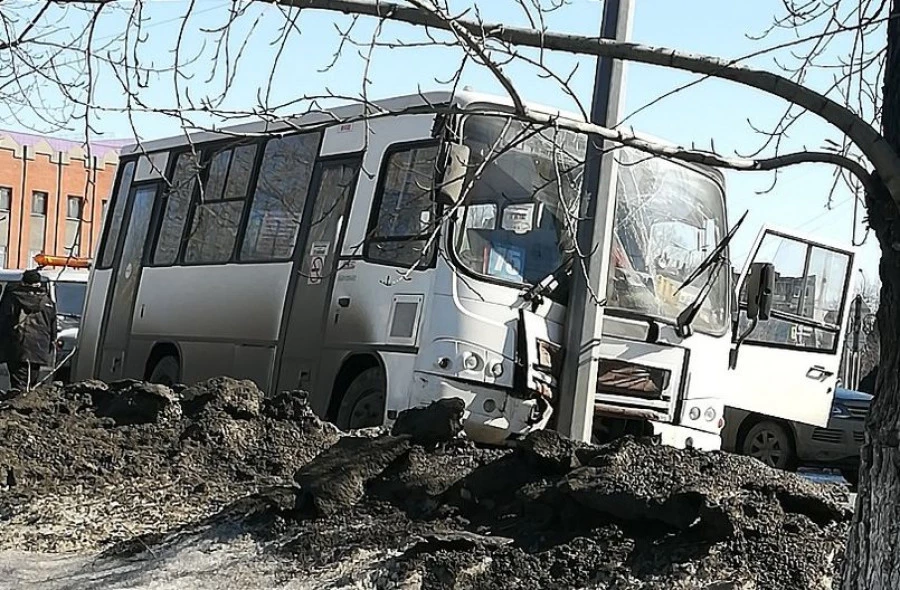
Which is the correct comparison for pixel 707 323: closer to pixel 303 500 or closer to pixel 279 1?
pixel 303 500

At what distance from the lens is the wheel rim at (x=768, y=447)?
55.1ft

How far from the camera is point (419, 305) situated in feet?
35.9

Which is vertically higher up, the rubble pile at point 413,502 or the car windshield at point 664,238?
the car windshield at point 664,238

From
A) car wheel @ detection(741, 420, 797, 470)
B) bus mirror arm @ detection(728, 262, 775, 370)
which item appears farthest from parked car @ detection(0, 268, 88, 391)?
bus mirror arm @ detection(728, 262, 775, 370)

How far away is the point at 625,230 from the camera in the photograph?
448 inches

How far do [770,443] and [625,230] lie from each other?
6.48 metres

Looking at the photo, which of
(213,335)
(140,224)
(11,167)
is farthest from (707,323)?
(11,167)

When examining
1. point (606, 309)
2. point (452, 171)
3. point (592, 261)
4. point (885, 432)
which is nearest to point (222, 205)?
point (606, 309)

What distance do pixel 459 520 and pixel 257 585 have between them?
1040 millimetres

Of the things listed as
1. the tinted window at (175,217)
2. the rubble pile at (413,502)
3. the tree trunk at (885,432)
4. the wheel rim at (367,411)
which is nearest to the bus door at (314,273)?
the wheel rim at (367,411)

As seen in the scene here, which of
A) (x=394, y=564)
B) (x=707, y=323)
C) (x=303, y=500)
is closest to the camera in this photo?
(x=394, y=564)

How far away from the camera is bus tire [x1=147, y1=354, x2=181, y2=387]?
14.5 metres

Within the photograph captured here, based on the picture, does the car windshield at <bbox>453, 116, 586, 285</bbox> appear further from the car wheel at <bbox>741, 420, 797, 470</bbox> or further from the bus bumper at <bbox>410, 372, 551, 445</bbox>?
the car wheel at <bbox>741, 420, 797, 470</bbox>

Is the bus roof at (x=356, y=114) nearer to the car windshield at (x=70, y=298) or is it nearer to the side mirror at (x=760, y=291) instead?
the side mirror at (x=760, y=291)
